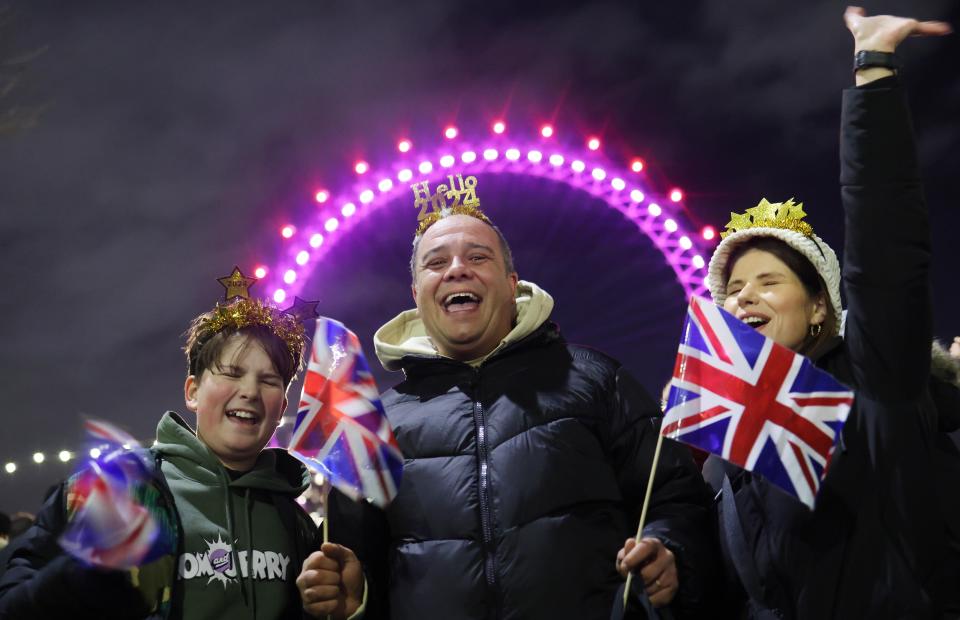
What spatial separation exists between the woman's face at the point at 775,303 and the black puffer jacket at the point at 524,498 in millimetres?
669

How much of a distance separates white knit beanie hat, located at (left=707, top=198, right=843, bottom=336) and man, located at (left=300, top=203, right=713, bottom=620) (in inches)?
25.5

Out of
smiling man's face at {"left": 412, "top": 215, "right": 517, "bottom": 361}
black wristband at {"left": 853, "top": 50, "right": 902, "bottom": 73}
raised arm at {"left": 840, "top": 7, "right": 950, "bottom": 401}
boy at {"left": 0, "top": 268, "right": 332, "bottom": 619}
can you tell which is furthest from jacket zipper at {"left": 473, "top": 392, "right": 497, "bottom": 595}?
black wristband at {"left": 853, "top": 50, "right": 902, "bottom": 73}

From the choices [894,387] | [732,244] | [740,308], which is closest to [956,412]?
[894,387]

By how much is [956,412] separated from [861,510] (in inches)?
18.6

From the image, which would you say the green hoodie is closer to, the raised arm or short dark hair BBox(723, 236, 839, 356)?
short dark hair BBox(723, 236, 839, 356)

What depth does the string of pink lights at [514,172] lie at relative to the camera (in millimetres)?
14633

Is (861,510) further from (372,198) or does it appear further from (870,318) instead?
(372,198)

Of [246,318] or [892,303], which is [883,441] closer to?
[892,303]

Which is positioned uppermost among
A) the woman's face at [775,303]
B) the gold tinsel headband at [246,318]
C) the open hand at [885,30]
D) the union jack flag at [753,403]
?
the open hand at [885,30]

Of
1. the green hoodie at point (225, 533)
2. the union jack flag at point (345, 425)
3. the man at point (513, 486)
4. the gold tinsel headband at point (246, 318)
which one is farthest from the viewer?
the gold tinsel headband at point (246, 318)

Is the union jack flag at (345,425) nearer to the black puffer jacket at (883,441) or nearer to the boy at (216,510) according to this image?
the boy at (216,510)

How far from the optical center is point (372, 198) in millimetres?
14961

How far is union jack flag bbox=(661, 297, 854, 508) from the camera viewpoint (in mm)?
2547

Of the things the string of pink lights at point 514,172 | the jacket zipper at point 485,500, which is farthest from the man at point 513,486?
the string of pink lights at point 514,172
